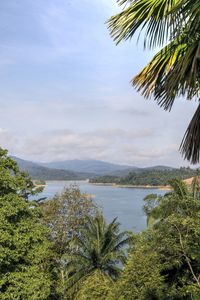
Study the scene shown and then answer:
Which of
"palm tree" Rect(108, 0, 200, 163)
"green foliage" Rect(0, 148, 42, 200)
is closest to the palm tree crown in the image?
"green foliage" Rect(0, 148, 42, 200)

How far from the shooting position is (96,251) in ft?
54.6

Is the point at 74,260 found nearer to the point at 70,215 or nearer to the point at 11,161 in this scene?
the point at 70,215

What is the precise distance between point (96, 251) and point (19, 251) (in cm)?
489

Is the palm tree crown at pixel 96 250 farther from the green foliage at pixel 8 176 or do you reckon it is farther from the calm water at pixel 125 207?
the green foliage at pixel 8 176

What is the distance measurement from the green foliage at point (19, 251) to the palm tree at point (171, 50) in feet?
32.3

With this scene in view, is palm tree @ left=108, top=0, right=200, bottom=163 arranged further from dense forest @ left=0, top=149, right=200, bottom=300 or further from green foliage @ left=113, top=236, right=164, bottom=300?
green foliage @ left=113, top=236, right=164, bottom=300

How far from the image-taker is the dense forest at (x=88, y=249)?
8680 millimetres

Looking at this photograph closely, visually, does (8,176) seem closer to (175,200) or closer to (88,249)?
(88,249)

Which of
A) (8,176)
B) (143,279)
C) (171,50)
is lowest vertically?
(143,279)

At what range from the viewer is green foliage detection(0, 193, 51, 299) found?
39.3 ft

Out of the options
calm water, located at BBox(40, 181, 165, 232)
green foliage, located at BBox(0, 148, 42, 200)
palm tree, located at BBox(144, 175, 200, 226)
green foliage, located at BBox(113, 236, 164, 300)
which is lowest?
calm water, located at BBox(40, 181, 165, 232)

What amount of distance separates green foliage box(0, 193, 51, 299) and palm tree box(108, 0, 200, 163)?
9850 millimetres

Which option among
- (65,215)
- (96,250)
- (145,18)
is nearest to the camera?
(145,18)

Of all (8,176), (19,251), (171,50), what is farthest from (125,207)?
(171,50)
